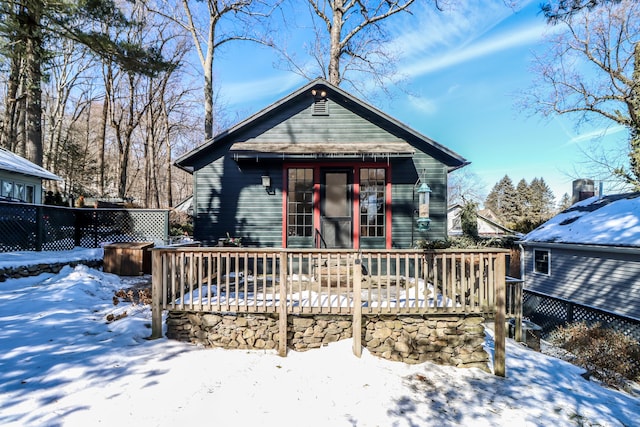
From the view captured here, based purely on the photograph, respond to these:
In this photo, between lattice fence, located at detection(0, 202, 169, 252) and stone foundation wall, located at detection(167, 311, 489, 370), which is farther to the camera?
lattice fence, located at detection(0, 202, 169, 252)

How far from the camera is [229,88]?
22.0 meters

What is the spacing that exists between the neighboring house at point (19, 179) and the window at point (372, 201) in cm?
1235

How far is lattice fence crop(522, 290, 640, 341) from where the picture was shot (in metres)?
7.10

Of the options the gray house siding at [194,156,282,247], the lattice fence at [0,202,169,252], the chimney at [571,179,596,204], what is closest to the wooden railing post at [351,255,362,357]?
the gray house siding at [194,156,282,247]

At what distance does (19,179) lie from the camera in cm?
1198

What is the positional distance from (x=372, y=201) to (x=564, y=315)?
6.82m

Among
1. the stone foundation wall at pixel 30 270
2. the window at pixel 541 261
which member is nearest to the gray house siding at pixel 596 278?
the window at pixel 541 261

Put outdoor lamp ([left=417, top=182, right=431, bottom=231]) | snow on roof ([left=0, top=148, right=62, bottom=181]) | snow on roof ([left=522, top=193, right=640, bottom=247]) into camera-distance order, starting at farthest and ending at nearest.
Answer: snow on roof ([left=0, top=148, right=62, bottom=181]) → snow on roof ([left=522, top=193, right=640, bottom=247]) → outdoor lamp ([left=417, top=182, right=431, bottom=231])

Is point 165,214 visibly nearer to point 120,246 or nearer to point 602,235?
point 120,246

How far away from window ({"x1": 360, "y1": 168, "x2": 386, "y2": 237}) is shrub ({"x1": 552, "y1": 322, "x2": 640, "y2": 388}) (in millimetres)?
4761

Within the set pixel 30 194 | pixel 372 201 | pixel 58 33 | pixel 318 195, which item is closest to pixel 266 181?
pixel 318 195

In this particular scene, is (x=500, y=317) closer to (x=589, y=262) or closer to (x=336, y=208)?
(x=336, y=208)

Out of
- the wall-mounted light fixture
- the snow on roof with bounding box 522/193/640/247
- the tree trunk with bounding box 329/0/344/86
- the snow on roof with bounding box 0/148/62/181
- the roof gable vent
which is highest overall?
the tree trunk with bounding box 329/0/344/86

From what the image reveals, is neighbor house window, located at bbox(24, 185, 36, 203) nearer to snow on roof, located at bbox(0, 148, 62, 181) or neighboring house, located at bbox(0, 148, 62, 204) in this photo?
neighboring house, located at bbox(0, 148, 62, 204)
